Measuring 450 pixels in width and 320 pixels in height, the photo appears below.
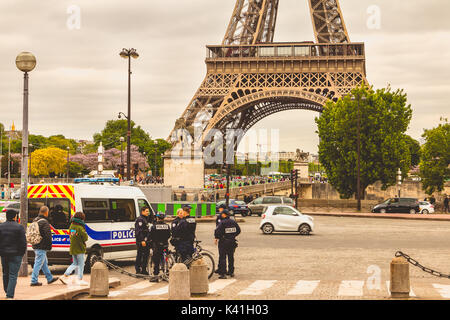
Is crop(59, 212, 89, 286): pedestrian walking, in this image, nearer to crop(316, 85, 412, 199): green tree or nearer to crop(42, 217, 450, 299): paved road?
crop(42, 217, 450, 299): paved road

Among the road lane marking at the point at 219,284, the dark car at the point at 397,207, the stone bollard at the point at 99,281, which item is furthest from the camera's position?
the dark car at the point at 397,207

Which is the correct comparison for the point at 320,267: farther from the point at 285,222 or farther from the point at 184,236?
the point at 285,222

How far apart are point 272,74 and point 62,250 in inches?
2318

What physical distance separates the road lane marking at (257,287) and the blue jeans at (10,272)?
4.31m

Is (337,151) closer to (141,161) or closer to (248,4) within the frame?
(248,4)

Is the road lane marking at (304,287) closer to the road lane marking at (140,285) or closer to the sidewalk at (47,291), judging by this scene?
the road lane marking at (140,285)

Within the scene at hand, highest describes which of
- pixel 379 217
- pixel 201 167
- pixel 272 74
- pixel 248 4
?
pixel 248 4

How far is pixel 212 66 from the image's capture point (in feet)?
238

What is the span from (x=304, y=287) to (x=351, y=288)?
98 centimetres

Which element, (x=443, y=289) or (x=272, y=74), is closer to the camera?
(x=443, y=289)

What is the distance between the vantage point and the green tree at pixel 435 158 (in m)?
69.1

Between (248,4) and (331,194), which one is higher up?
(248,4)

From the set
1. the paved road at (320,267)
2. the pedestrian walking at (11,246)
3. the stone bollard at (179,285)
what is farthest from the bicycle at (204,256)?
the pedestrian walking at (11,246)
